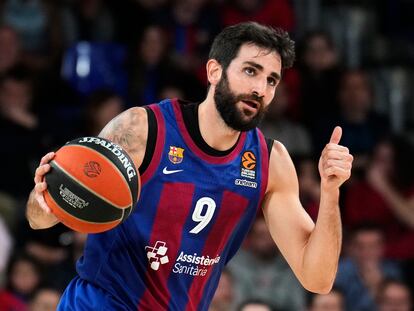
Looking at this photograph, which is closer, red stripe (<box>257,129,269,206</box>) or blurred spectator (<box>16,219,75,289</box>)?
red stripe (<box>257,129,269,206</box>)

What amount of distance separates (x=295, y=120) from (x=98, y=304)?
6.48 meters

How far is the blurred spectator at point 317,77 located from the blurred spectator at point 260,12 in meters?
0.52

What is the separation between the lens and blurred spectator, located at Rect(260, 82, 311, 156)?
11.1 m

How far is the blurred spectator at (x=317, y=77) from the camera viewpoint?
11688mm

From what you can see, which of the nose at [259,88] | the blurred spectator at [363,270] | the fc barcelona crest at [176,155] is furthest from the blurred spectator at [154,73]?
the nose at [259,88]

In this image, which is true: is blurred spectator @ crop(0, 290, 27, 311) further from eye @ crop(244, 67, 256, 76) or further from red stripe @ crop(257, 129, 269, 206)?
eye @ crop(244, 67, 256, 76)

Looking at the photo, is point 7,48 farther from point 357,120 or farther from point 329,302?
point 329,302

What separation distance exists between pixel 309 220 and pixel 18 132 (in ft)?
16.2

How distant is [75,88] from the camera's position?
444 inches

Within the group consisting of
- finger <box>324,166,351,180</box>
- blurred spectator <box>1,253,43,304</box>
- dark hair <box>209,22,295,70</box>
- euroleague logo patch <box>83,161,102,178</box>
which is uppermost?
dark hair <box>209,22,295,70</box>

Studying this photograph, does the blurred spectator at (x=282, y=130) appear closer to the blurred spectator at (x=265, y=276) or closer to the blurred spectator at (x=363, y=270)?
the blurred spectator at (x=363, y=270)

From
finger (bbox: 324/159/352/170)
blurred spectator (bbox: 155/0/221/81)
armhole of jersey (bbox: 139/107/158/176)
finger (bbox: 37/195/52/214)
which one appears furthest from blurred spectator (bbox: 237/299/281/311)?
blurred spectator (bbox: 155/0/221/81)

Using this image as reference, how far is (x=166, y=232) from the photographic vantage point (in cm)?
558

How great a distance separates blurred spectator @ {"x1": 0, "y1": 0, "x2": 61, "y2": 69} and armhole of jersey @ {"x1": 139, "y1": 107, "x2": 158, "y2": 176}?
582cm
